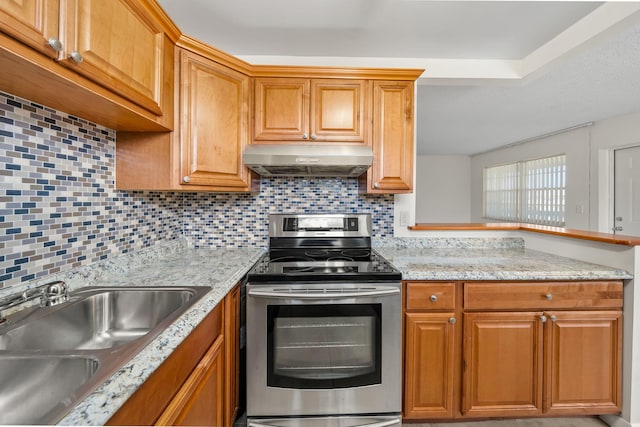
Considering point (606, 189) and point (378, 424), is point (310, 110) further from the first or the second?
point (606, 189)

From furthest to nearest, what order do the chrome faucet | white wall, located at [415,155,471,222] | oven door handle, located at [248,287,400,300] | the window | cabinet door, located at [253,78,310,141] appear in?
white wall, located at [415,155,471,222]
the window
cabinet door, located at [253,78,310,141]
oven door handle, located at [248,287,400,300]
the chrome faucet

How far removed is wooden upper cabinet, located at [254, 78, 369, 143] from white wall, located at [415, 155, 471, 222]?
21.2 ft

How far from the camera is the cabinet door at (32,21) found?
0.73m

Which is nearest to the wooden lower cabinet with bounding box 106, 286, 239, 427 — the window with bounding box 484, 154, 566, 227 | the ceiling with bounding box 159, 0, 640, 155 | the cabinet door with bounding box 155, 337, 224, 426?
the cabinet door with bounding box 155, 337, 224, 426

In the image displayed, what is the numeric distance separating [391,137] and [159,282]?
5.16 feet

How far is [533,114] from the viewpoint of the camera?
379cm

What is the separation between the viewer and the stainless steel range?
1526 mm

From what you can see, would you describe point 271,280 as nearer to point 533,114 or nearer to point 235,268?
point 235,268

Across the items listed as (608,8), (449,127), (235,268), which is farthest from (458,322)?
(449,127)

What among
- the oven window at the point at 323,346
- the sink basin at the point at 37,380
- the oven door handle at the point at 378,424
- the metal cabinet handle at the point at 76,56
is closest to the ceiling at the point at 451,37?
the metal cabinet handle at the point at 76,56

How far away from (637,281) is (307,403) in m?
1.82

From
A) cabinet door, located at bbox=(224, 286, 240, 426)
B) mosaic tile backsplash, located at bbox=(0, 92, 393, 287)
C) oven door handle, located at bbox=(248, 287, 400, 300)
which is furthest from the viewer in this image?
oven door handle, located at bbox=(248, 287, 400, 300)

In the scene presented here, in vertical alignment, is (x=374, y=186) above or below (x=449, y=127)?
below

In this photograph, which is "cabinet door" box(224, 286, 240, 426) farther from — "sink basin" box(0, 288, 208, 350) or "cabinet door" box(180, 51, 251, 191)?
"cabinet door" box(180, 51, 251, 191)
